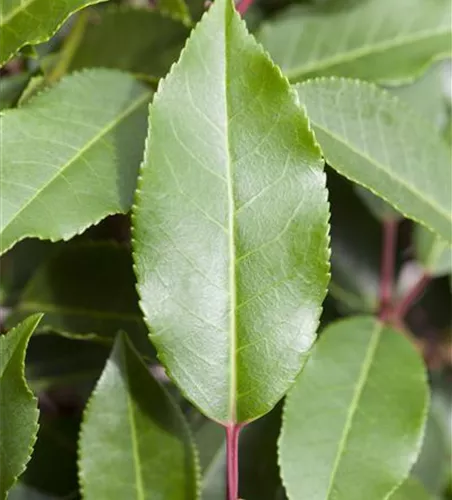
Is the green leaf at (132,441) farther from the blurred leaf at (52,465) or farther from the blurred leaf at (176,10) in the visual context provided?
the blurred leaf at (176,10)

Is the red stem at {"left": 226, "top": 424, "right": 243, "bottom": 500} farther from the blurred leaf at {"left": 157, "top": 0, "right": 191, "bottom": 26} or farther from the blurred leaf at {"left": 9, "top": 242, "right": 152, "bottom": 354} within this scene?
the blurred leaf at {"left": 157, "top": 0, "right": 191, "bottom": 26}

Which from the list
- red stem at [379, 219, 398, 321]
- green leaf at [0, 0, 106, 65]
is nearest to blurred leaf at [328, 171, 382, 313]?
red stem at [379, 219, 398, 321]

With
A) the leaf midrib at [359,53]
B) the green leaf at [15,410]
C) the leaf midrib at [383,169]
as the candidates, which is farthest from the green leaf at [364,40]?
the green leaf at [15,410]

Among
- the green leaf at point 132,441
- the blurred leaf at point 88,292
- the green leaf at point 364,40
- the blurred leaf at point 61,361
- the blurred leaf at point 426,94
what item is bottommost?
the green leaf at point 132,441

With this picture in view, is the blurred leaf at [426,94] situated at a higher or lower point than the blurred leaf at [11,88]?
higher

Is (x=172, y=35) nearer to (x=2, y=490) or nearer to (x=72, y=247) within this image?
(x=72, y=247)

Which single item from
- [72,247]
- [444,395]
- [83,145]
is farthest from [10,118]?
[444,395]
